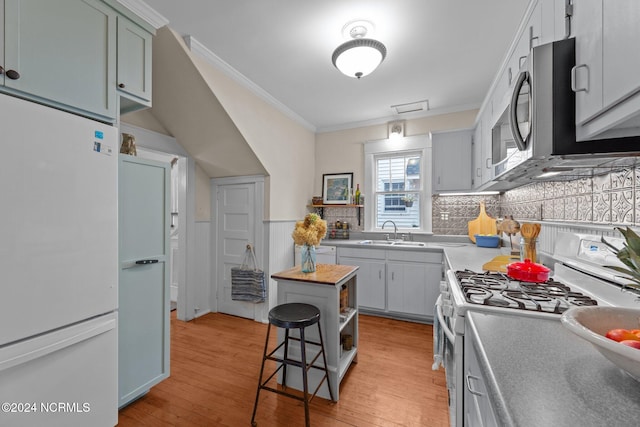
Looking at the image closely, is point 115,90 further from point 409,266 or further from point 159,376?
point 409,266

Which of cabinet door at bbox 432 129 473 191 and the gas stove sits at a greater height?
cabinet door at bbox 432 129 473 191

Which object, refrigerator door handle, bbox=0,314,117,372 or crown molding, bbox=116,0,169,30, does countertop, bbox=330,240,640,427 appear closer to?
refrigerator door handle, bbox=0,314,117,372

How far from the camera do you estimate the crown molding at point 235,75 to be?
218 cm

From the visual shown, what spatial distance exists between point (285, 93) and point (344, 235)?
82.4 inches

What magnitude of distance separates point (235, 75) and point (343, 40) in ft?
3.79

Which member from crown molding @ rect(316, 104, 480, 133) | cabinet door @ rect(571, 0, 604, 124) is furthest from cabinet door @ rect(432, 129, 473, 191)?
cabinet door @ rect(571, 0, 604, 124)

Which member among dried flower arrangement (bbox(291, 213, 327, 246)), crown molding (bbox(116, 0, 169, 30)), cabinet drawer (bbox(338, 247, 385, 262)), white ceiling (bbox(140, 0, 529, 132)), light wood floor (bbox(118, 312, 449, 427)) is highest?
white ceiling (bbox(140, 0, 529, 132))

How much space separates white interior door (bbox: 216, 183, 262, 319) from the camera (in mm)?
3289

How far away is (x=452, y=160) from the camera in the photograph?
128 inches

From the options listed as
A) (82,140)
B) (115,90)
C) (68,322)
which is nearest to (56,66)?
(115,90)

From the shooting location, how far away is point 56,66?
1278mm

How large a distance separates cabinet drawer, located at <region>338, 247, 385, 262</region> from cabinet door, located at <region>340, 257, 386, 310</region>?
5 cm

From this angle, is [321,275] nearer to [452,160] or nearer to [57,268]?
[57,268]

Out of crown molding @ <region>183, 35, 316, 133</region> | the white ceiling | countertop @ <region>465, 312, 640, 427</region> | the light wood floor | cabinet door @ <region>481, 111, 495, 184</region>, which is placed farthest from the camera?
cabinet door @ <region>481, 111, 495, 184</region>
